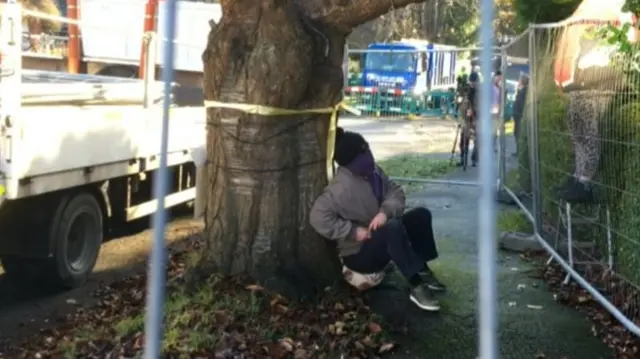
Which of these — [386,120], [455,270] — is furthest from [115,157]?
[386,120]

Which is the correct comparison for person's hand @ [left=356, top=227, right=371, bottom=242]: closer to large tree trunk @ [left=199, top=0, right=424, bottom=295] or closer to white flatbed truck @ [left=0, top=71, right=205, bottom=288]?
large tree trunk @ [left=199, top=0, right=424, bottom=295]

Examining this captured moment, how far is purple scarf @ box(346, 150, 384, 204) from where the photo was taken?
5816mm

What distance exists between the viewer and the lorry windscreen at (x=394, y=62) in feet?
46.8

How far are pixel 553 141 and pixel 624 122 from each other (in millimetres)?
2092

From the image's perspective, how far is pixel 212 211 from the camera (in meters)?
5.87

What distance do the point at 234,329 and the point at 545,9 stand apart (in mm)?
6572

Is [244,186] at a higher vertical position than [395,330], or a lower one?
higher

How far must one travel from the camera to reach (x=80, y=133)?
24.0 ft

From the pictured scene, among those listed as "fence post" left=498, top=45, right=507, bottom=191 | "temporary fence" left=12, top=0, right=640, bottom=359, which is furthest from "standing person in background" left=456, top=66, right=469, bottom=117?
"temporary fence" left=12, top=0, right=640, bottom=359

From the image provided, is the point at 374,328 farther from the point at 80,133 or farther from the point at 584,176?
the point at 80,133

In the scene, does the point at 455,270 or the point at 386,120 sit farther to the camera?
the point at 386,120

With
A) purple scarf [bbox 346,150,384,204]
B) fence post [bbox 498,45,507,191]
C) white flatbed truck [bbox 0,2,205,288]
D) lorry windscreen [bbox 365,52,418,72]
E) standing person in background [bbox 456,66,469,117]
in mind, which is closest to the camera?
purple scarf [bbox 346,150,384,204]

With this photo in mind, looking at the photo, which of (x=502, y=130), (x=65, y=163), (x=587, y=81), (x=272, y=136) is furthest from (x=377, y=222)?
(x=502, y=130)

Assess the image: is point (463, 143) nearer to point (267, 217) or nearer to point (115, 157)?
point (115, 157)
